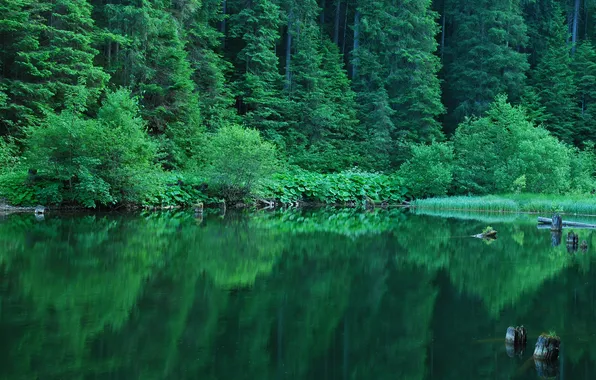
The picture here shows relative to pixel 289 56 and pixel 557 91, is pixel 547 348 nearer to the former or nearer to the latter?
pixel 289 56

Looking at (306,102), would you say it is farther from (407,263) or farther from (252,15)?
(407,263)

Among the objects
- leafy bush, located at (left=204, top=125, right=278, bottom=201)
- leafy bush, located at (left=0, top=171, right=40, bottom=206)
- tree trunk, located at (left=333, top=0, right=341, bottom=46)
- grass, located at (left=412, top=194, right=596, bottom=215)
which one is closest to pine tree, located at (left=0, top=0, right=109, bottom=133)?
leafy bush, located at (left=0, top=171, right=40, bottom=206)

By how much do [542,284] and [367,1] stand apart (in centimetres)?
3584

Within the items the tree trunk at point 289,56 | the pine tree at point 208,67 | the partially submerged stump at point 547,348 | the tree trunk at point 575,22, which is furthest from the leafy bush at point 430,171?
the partially submerged stump at point 547,348

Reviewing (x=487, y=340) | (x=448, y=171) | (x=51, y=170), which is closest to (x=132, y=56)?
(x=51, y=170)

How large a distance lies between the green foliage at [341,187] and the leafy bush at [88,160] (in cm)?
922

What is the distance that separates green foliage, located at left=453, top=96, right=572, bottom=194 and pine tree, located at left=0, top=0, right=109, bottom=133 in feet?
61.0

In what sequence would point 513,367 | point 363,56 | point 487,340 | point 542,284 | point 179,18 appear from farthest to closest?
point 363,56 < point 179,18 < point 542,284 < point 487,340 < point 513,367

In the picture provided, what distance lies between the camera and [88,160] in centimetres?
2172

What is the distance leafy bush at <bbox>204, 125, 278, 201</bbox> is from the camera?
2667cm

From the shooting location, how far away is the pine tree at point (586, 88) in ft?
132

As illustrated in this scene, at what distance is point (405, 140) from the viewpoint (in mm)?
38469

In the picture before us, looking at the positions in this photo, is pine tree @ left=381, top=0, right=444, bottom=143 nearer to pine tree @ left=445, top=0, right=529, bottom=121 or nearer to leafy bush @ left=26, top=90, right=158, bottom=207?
pine tree @ left=445, top=0, right=529, bottom=121

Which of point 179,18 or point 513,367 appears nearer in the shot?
point 513,367
